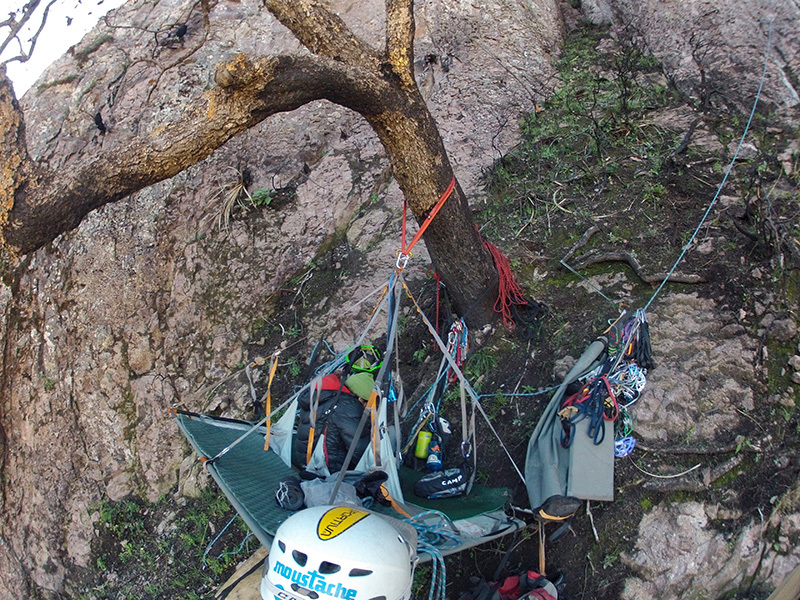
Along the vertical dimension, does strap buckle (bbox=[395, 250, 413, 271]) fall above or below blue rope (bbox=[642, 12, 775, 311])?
above

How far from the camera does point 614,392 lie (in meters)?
3.50

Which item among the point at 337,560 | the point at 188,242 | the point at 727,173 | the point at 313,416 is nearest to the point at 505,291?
the point at 313,416

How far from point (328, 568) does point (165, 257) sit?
3.63 metres

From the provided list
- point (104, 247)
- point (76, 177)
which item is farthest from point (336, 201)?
point (76, 177)

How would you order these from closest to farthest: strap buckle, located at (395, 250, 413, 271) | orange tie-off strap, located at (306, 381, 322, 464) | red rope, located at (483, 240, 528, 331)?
strap buckle, located at (395, 250, 413, 271) < orange tie-off strap, located at (306, 381, 322, 464) < red rope, located at (483, 240, 528, 331)

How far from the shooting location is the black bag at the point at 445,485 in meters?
3.38

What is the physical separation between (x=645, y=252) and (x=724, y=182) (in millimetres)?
846

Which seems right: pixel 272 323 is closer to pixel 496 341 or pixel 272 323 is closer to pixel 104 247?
pixel 104 247

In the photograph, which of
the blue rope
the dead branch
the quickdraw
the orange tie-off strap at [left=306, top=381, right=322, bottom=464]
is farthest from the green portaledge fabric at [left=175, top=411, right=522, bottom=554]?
the dead branch

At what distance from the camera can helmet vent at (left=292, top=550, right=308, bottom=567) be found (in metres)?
2.64

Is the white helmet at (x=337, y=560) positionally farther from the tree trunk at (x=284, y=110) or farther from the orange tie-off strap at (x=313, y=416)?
the tree trunk at (x=284, y=110)

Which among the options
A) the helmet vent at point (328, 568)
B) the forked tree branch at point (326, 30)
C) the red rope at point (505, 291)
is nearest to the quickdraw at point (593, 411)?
the red rope at point (505, 291)

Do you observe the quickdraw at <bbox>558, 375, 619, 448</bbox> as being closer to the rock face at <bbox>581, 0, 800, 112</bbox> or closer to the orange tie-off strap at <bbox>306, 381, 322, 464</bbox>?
the orange tie-off strap at <bbox>306, 381, 322, 464</bbox>

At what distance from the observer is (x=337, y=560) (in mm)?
2621
